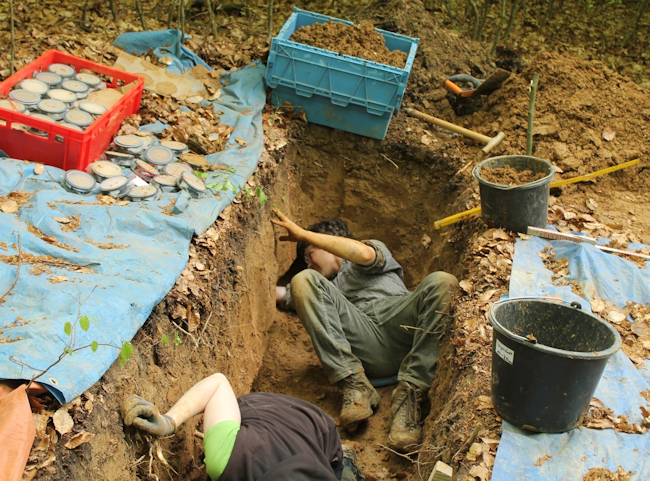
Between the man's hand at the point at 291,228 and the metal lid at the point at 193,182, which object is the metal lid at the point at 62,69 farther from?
the man's hand at the point at 291,228

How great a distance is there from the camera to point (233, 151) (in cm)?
499

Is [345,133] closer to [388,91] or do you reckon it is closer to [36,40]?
[388,91]

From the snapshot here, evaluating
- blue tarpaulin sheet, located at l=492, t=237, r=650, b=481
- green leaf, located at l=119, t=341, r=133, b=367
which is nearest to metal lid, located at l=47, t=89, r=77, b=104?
green leaf, located at l=119, t=341, r=133, b=367

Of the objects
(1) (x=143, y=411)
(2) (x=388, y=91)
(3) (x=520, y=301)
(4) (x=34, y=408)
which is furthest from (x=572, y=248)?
(4) (x=34, y=408)

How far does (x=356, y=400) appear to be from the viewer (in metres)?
4.39

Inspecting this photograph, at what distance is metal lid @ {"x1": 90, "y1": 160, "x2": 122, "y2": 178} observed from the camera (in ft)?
14.0

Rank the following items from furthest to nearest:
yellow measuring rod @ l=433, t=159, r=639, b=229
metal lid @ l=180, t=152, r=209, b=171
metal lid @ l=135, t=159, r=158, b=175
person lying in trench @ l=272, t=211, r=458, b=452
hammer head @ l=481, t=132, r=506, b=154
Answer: hammer head @ l=481, t=132, r=506, b=154, yellow measuring rod @ l=433, t=159, r=639, b=229, metal lid @ l=180, t=152, r=209, b=171, metal lid @ l=135, t=159, r=158, b=175, person lying in trench @ l=272, t=211, r=458, b=452

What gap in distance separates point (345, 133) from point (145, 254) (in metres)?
2.94

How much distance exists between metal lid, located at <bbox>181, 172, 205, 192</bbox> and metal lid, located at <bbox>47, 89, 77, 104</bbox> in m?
1.04

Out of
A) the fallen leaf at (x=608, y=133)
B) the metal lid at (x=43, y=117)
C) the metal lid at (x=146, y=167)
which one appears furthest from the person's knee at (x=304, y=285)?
the fallen leaf at (x=608, y=133)

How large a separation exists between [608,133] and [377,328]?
9.57ft

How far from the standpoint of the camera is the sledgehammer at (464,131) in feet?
18.6

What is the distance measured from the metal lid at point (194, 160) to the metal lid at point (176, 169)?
9 cm

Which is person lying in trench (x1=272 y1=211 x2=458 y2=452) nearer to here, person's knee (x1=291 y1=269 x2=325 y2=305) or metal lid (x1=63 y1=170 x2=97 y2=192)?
person's knee (x1=291 y1=269 x2=325 y2=305)
